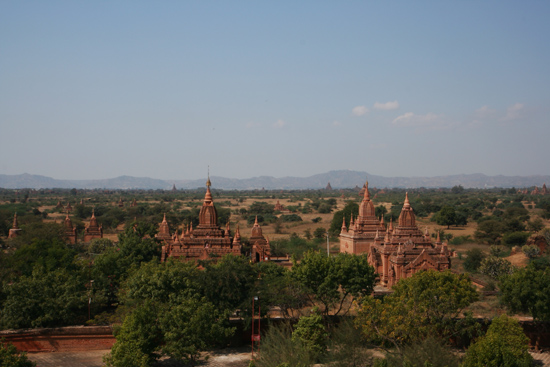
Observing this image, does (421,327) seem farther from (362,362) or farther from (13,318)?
(13,318)

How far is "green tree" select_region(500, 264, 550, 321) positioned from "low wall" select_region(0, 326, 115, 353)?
70.2 ft

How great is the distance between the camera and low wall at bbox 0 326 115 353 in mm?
26344

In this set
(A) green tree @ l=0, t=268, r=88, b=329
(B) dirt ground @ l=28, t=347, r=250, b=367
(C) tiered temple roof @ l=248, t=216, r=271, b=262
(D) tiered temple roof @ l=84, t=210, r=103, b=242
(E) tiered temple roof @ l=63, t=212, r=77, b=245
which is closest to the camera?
(B) dirt ground @ l=28, t=347, r=250, b=367

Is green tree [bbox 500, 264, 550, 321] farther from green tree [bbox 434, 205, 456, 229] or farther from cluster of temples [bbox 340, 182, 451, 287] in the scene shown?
green tree [bbox 434, 205, 456, 229]

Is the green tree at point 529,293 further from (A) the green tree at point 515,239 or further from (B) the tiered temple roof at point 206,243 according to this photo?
(A) the green tree at point 515,239

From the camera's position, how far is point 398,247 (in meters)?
40.2

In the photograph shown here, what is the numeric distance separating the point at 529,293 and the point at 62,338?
24.5 m

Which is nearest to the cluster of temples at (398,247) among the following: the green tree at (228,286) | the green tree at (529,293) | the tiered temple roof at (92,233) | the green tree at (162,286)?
the green tree at (529,293)

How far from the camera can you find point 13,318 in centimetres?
2669

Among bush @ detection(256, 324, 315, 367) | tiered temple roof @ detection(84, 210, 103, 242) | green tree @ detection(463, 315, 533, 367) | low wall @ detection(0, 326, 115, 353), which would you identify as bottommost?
low wall @ detection(0, 326, 115, 353)

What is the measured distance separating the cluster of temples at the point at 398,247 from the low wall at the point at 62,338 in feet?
70.5

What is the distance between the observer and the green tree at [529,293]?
26.9m

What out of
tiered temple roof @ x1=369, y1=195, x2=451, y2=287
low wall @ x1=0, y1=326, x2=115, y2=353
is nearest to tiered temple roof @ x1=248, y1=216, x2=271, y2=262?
tiered temple roof @ x1=369, y1=195, x2=451, y2=287

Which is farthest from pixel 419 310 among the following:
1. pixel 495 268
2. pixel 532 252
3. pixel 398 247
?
pixel 532 252
